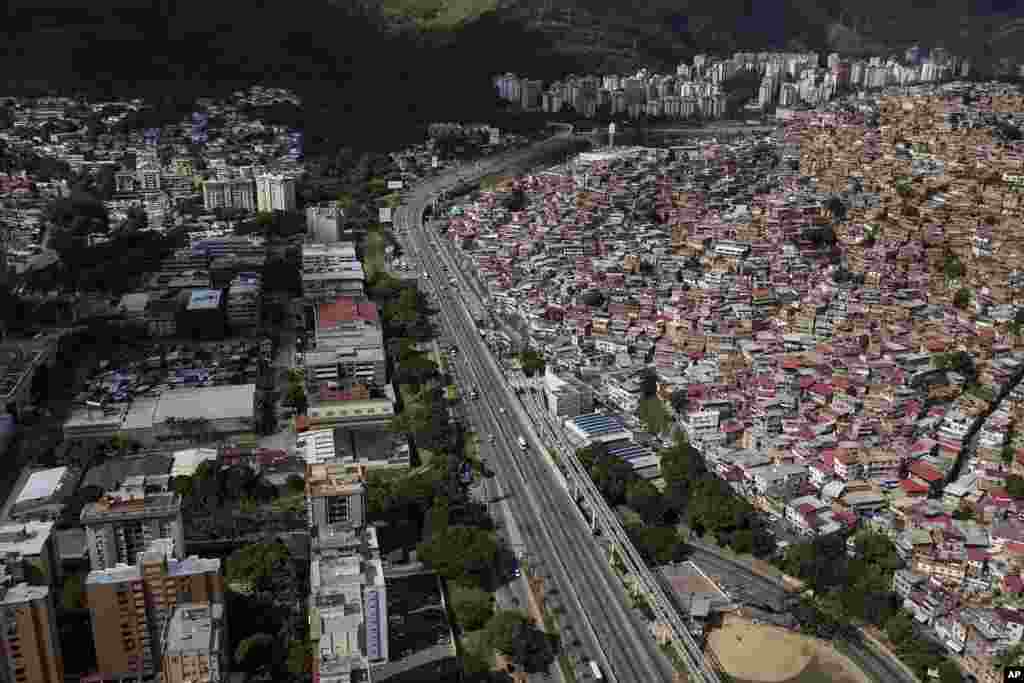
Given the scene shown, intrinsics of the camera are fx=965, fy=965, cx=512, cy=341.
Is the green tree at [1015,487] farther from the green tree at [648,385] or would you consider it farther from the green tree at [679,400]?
the green tree at [648,385]

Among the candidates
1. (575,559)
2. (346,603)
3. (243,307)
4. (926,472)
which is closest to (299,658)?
(346,603)

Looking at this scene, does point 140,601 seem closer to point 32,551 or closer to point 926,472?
point 32,551

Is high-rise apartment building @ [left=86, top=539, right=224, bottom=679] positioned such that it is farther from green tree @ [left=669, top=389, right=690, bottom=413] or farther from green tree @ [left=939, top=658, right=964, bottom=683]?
green tree @ [left=669, top=389, right=690, bottom=413]

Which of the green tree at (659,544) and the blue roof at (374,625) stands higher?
the blue roof at (374,625)

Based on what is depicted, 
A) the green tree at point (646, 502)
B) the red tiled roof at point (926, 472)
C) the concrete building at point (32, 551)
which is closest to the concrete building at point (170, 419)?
the concrete building at point (32, 551)

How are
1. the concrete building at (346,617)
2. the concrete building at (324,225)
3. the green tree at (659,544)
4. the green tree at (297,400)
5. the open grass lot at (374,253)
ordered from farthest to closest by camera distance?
the concrete building at (324,225)
the open grass lot at (374,253)
the green tree at (297,400)
the green tree at (659,544)
the concrete building at (346,617)

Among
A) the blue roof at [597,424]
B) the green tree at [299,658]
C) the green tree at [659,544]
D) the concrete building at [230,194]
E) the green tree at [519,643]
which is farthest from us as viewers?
the concrete building at [230,194]

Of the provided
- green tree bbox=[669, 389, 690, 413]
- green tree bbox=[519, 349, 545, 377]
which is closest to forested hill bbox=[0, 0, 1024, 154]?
green tree bbox=[519, 349, 545, 377]
